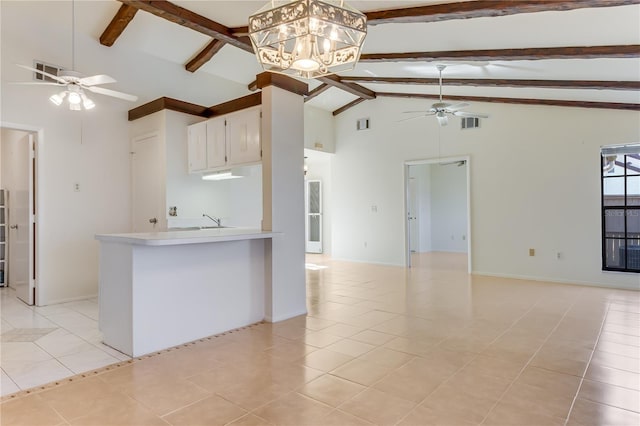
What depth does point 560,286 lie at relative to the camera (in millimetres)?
5711

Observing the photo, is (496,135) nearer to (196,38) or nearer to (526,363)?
(526,363)

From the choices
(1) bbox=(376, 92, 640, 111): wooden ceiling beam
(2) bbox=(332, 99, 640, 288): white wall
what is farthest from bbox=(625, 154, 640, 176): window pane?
(1) bbox=(376, 92, 640, 111): wooden ceiling beam

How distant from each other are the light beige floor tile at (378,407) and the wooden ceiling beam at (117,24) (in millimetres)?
4848

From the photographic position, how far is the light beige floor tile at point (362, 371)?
258cm

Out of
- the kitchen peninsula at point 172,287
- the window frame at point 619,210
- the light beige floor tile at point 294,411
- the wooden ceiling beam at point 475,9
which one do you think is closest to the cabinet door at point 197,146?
the kitchen peninsula at point 172,287

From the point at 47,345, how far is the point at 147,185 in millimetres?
2577

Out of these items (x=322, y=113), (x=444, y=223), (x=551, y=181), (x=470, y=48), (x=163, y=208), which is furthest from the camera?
(x=444, y=223)

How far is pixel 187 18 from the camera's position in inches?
169

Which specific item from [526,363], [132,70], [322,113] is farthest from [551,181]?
[132,70]

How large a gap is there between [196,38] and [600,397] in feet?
20.1

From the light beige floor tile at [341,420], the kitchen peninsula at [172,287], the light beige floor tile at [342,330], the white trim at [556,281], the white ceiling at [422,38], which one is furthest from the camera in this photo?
the white trim at [556,281]

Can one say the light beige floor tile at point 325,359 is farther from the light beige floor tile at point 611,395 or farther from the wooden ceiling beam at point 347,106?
the wooden ceiling beam at point 347,106

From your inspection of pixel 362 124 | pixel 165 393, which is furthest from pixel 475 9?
pixel 362 124

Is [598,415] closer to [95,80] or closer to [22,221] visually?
[95,80]
